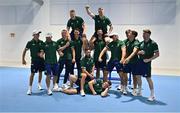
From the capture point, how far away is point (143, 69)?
21.7 feet

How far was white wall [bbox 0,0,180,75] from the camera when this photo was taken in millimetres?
12117

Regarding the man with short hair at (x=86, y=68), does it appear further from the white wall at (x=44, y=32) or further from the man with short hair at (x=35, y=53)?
the white wall at (x=44, y=32)

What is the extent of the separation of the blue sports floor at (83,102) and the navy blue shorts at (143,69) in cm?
64

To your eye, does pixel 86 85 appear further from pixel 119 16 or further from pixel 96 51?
pixel 119 16

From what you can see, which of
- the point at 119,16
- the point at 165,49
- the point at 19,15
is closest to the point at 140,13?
the point at 119,16

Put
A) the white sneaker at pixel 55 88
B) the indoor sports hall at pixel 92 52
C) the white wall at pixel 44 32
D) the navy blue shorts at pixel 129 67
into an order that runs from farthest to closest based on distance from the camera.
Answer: the white wall at pixel 44 32
the white sneaker at pixel 55 88
the navy blue shorts at pixel 129 67
the indoor sports hall at pixel 92 52

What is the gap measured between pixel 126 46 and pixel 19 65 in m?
7.53

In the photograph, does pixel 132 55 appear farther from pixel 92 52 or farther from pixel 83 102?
pixel 92 52

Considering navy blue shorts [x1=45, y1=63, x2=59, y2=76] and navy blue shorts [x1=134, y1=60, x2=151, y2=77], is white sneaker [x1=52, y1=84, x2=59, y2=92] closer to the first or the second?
navy blue shorts [x1=45, y1=63, x2=59, y2=76]

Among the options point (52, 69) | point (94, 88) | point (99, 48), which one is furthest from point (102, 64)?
point (52, 69)

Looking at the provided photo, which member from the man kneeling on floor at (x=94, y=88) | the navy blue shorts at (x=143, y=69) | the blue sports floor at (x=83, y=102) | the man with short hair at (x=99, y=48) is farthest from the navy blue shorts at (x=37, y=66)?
the navy blue shorts at (x=143, y=69)

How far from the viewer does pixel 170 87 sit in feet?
27.1

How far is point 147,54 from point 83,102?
Answer: 1.86 m

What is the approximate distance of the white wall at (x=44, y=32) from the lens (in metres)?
12.1
